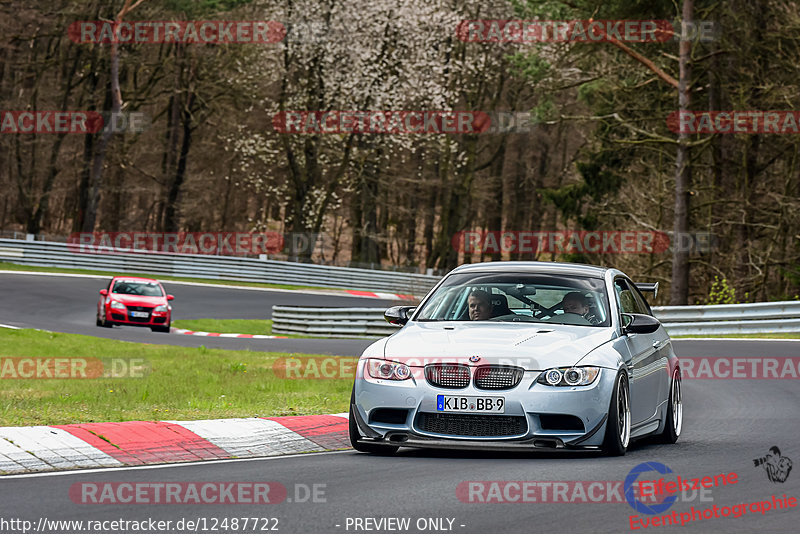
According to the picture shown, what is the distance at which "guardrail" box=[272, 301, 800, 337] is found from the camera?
25.0 meters

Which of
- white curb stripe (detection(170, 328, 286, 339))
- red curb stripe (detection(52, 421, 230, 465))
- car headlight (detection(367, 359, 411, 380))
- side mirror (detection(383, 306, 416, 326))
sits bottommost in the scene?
white curb stripe (detection(170, 328, 286, 339))

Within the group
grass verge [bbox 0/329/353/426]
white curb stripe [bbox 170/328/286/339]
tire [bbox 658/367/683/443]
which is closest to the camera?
tire [bbox 658/367/683/443]

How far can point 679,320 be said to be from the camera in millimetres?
27078

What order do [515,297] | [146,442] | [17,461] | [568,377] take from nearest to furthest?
[17,461], [568,377], [146,442], [515,297]

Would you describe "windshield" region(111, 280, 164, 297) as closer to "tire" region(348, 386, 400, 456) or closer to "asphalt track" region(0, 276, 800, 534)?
"asphalt track" region(0, 276, 800, 534)

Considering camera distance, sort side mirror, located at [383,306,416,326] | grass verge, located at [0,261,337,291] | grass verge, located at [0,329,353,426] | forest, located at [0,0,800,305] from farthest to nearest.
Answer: grass verge, located at [0,261,337,291] < forest, located at [0,0,800,305] < grass verge, located at [0,329,353,426] < side mirror, located at [383,306,416,326]

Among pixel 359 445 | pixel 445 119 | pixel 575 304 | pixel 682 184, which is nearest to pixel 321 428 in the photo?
pixel 359 445

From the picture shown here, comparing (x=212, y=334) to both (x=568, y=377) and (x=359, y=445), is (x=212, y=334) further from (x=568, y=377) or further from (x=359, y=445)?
(x=568, y=377)

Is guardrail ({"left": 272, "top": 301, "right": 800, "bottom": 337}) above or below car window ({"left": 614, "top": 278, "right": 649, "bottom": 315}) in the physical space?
below

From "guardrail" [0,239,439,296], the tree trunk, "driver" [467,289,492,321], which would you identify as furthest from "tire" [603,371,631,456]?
"guardrail" [0,239,439,296]

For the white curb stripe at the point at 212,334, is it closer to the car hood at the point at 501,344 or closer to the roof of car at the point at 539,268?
the roof of car at the point at 539,268

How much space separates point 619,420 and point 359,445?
199cm

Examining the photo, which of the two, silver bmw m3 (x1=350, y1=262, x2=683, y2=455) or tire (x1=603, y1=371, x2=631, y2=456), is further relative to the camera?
tire (x1=603, y1=371, x2=631, y2=456)

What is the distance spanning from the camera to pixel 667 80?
34.1 m
